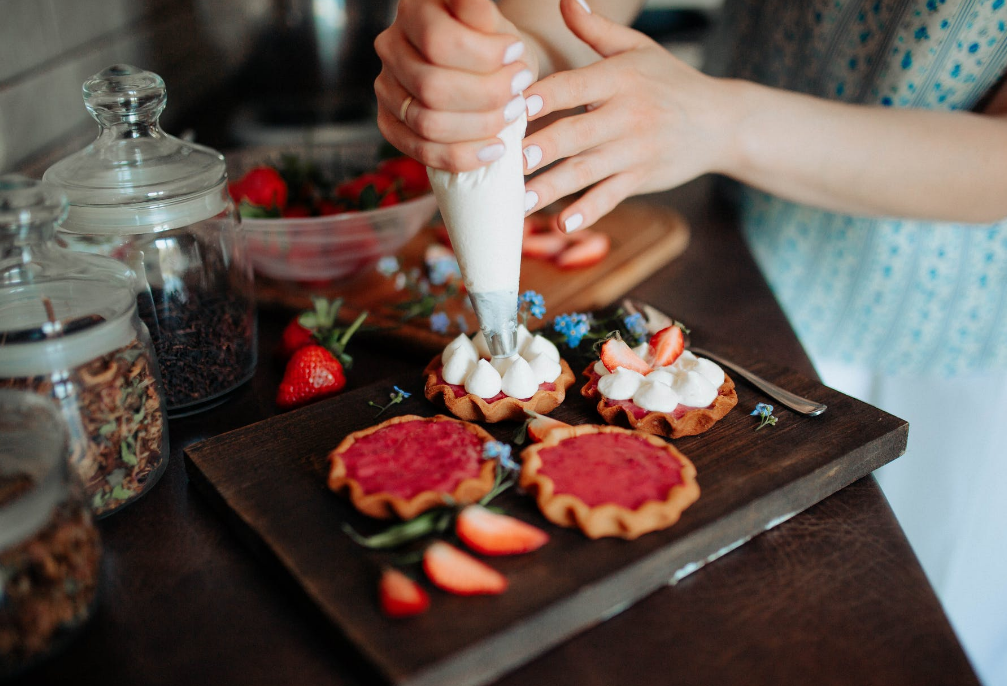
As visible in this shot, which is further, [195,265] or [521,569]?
[195,265]

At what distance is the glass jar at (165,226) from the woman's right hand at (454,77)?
0.36 meters

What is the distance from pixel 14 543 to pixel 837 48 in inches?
72.7

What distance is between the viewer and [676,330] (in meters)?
1.20

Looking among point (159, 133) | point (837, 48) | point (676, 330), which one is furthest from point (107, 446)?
point (837, 48)

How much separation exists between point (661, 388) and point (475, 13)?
561mm

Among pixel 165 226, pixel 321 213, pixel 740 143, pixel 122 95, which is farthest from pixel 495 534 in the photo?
pixel 321 213

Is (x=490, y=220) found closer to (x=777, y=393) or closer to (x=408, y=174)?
(x=777, y=393)

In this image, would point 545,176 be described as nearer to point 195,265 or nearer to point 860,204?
point 195,265

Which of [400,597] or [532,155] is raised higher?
[532,155]

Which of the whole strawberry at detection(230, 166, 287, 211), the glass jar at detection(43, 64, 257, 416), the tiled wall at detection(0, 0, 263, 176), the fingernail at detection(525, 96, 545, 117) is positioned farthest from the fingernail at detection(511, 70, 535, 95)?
the tiled wall at detection(0, 0, 263, 176)

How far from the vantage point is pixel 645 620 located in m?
0.84

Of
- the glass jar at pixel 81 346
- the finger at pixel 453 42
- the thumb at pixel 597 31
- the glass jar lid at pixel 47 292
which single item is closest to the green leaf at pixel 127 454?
the glass jar at pixel 81 346

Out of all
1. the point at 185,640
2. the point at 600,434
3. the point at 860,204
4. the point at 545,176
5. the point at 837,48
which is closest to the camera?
the point at 185,640

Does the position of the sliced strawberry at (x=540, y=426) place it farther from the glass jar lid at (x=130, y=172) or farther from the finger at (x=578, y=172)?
the glass jar lid at (x=130, y=172)
